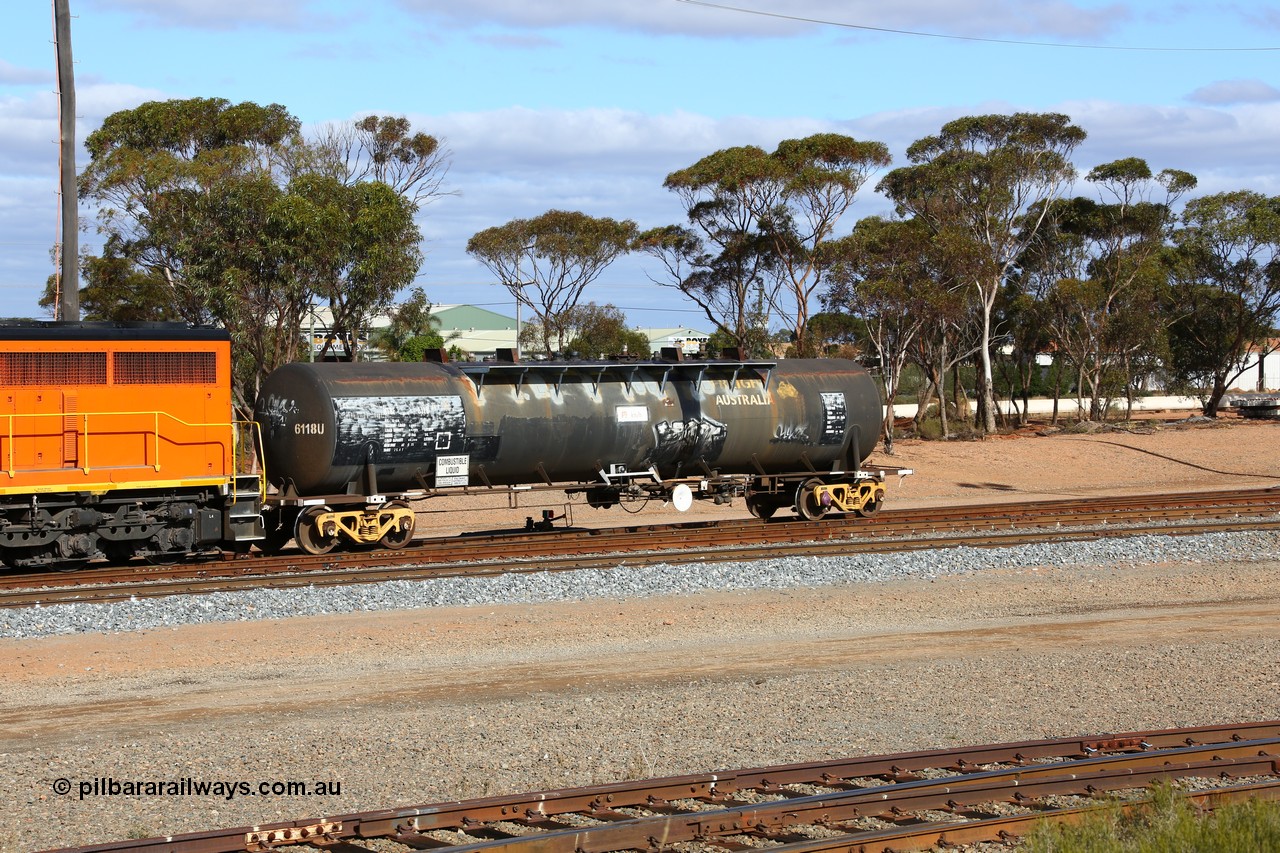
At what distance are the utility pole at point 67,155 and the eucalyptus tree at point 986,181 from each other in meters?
35.7

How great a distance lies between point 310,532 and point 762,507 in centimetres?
941

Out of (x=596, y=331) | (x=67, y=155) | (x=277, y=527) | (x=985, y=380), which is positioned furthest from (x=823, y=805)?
(x=596, y=331)

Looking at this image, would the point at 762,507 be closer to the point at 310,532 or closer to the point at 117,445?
the point at 310,532

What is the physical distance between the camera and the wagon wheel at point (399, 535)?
2019 cm

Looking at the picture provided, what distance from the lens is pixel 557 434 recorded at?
20.7m

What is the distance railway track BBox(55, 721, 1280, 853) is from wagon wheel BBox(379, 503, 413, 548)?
12.8m

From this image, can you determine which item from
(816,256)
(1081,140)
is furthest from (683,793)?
(1081,140)

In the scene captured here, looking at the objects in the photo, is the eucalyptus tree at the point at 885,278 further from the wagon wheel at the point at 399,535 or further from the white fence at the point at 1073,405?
the wagon wheel at the point at 399,535

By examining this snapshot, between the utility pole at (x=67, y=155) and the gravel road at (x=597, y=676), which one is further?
the utility pole at (x=67, y=155)

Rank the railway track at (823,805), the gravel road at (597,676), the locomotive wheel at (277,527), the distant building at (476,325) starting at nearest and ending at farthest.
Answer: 1. the railway track at (823,805)
2. the gravel road at (597,676)
3. the locomotive wheel at (277,527)
4. the distant building at (476,325)

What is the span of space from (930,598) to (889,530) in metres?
5.71

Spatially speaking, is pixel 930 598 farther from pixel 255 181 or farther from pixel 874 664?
pixel 255 181

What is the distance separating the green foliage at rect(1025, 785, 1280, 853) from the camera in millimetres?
6902

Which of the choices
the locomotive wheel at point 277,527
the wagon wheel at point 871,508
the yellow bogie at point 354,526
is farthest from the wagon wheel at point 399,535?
the wagon wheel at point 871,508
